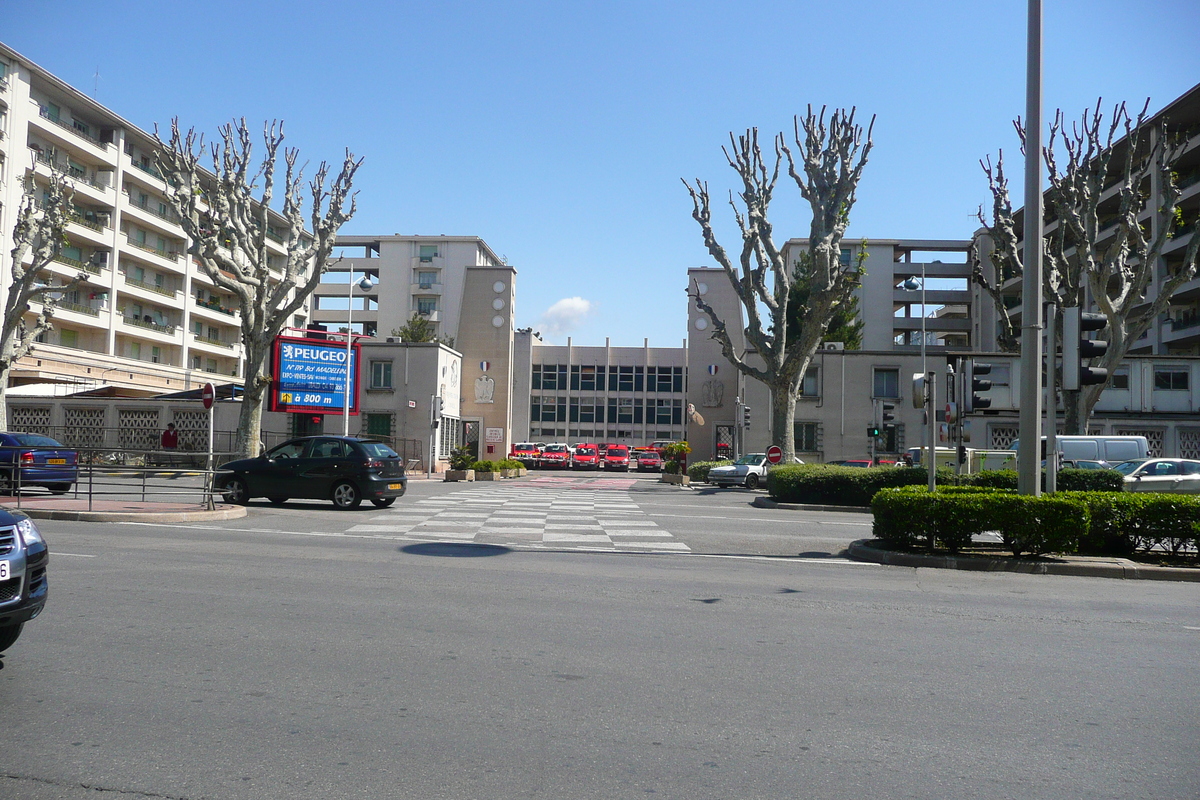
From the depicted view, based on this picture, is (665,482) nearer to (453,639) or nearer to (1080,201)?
(1080,201)

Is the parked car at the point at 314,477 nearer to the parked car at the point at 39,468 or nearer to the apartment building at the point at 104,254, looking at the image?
the parked car at the point at 39,468

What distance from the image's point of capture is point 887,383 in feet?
147

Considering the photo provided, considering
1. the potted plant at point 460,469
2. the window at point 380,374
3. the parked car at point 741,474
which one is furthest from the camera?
the window at point 380,374

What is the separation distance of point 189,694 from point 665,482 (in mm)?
36386

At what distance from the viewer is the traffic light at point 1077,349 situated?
11875 mm

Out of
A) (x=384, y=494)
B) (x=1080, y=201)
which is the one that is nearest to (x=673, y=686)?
(x=384, y=494)

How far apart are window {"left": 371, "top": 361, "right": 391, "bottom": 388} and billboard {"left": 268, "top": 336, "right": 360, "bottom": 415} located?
776 cm

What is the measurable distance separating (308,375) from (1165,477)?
97.5 feet

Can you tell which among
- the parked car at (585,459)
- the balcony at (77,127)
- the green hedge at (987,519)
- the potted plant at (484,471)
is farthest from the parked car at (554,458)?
the green hedge at (987,519)

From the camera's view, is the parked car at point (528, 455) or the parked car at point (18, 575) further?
the parked car at point (528, 455)

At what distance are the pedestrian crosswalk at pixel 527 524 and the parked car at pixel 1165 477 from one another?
12608 mm

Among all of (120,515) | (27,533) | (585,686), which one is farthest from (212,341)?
(585,686)

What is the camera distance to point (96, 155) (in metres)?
50.8

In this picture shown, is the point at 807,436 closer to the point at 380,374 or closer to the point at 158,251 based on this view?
the point at 380,374
